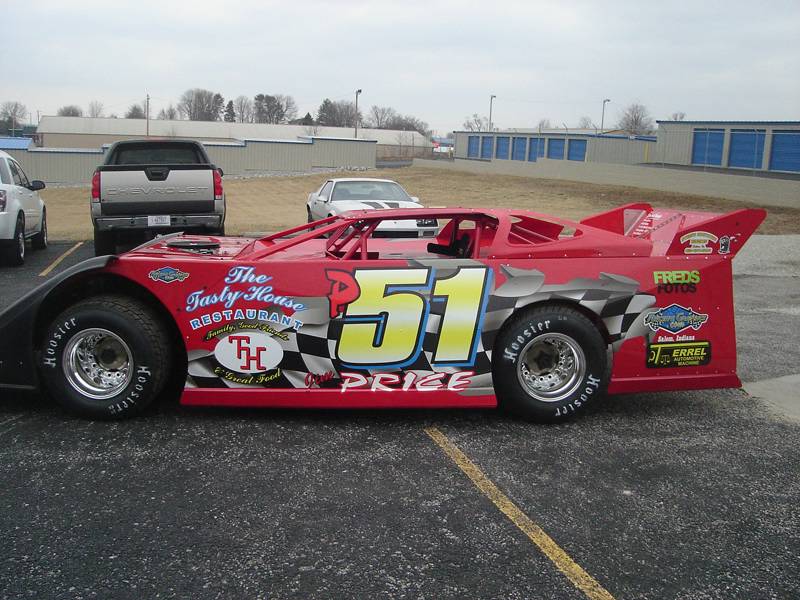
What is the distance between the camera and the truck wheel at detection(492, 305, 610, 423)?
477 cm

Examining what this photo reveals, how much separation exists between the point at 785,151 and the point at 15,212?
3671 centimetres

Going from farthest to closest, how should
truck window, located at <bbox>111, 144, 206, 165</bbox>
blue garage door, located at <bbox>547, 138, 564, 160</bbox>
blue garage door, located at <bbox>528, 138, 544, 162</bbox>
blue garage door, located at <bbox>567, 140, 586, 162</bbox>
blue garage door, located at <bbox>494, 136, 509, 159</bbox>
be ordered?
blue garage door, located at <bbox>494, 136, 509, 159</bbox> < blue garage door, located at <bbox>528, 138, 544, 162</bbox> < blue garage door, located at <bbox>547, 138, 564, 160</bbox> < blue garage door, located at <bbox>567, 140, 586, 162</bbox> < truck window, located at <bbox>111, 144, 206, 165</bbox>

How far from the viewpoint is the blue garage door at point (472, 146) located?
73.4 m

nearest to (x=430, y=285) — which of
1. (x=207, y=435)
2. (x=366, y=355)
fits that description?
(x=366, y=355)

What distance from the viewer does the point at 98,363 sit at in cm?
478

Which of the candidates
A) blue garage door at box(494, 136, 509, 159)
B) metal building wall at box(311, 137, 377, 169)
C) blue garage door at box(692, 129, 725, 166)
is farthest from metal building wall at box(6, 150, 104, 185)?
blue garage door at box(494, 136, 509, 159)

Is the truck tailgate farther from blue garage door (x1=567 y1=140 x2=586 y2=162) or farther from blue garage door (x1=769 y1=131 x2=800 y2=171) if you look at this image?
blue garage door (x1=567 y1=140 x2=586 y2=162)

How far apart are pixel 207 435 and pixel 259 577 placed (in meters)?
1.63

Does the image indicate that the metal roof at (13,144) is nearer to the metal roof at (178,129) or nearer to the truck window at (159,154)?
the metal roof at (178,129)

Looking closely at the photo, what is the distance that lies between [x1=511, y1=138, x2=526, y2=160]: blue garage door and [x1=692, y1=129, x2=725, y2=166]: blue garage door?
74.1 feet

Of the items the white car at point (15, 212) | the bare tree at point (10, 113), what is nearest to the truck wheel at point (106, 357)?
the white car at point (15, 212)

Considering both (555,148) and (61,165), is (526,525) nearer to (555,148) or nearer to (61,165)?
(61,165)

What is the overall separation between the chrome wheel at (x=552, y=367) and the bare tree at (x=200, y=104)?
129 meters

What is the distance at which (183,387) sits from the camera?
5.01 m
